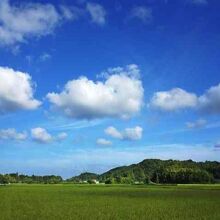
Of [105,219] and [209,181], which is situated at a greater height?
[209,181]

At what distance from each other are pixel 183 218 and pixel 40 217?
9.17m

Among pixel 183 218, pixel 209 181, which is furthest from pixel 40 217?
pixel 209 181

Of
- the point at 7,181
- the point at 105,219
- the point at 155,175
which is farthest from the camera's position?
the point at 7,181

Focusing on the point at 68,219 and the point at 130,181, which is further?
the point at 130,181

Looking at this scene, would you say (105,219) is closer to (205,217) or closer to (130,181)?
(205,217)

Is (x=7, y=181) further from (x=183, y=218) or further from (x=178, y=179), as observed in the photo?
(x=183, y=218)

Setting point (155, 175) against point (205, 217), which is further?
point (155, 175)

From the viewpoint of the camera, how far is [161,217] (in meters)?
27.2

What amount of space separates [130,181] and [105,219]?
531ft

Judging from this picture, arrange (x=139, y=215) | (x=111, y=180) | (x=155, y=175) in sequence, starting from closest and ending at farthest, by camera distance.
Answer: (x=139, y=215) → (x=155, y=175) → (x=111, y=180)

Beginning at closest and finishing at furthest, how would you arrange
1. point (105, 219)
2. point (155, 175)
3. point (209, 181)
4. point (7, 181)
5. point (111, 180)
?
point (105, 219), point (209, 181), point (155, 175), point (111, 180), point (7, 181)

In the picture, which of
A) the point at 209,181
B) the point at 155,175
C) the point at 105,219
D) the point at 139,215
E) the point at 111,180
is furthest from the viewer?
the point at 111,180

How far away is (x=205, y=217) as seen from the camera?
2742cm

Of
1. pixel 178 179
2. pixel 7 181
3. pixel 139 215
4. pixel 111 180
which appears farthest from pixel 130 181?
pixel 139 215
